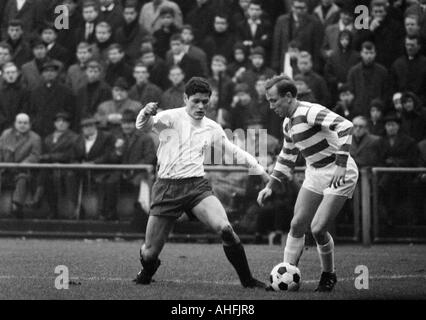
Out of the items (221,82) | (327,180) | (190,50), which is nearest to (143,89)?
(190,50)

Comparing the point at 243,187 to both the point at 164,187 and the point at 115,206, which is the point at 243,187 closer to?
the point at 115,206

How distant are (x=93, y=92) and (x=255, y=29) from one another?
3.08 metres

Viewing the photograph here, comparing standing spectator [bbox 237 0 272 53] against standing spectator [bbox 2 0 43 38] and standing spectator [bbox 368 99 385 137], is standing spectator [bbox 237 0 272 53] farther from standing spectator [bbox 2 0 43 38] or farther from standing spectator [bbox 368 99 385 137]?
standing spectator [bbox 2 0 43 38]

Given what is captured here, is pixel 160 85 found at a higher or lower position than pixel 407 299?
higher

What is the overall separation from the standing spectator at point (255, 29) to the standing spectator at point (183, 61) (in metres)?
0.98

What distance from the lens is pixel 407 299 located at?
373 inches

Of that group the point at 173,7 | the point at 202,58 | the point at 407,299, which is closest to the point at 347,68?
the point at 202,58

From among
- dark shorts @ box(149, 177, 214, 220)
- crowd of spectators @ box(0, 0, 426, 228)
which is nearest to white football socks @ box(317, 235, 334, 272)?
dark shorts @ box(149, 177, 214, 220)

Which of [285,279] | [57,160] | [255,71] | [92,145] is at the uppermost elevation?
[255,71]

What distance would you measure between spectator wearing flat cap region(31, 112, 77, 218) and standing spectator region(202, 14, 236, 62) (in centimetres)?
281

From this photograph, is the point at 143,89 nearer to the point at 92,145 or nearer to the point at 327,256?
the point at 92,145

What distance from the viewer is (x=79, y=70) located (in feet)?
61.0

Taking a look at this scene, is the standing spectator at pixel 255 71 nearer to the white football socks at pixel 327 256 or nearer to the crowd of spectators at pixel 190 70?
the crowd of spectators at pixel 190 70

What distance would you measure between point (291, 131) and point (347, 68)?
22.6 ft
